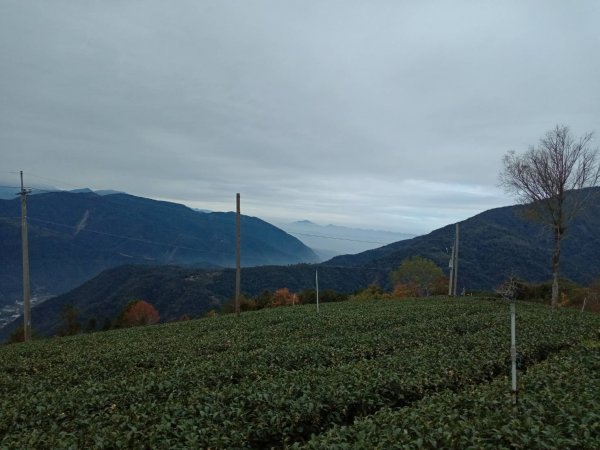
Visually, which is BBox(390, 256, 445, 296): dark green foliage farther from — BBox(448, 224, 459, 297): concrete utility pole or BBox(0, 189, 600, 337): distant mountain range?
BBox(0, 189, 600, 337): distant mountain range

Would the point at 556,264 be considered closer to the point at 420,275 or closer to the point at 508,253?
the point at 420,275

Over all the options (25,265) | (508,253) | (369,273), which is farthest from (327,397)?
(508,253)

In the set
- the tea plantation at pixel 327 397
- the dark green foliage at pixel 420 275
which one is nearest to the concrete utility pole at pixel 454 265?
the tea plantation at pixel 327 397

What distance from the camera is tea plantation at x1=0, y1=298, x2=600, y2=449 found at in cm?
624

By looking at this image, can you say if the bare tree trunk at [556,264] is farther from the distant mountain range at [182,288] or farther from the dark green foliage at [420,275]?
the distant mountain range at [182,288]

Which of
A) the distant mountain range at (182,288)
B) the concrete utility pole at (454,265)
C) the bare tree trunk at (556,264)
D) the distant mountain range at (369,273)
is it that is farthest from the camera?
the distant mountain range at (182,288)

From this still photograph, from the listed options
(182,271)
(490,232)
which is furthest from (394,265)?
(182,271)

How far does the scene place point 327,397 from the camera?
8.23 m

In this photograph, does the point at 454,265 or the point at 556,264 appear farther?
the point at 454,265

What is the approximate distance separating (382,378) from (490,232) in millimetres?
170527

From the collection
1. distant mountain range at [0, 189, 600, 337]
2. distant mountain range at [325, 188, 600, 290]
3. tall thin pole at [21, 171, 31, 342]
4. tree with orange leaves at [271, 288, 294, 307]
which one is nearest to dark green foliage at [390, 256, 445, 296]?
tree with orange leaves at [271, 288, 294, 307]

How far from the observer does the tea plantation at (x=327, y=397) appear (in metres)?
6.24

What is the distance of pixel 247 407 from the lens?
8.00m

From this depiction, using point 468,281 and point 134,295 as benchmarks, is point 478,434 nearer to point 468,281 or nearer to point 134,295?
point 468,281
